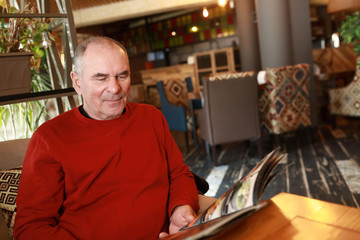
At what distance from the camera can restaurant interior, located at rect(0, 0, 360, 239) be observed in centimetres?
196

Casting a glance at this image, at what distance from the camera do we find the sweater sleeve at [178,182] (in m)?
1.25

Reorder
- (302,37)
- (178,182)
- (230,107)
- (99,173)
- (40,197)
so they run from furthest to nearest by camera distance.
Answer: (302,37) → (230,107) → (178,182) → (99,173) → (40,197)

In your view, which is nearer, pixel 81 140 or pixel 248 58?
pixel 81 140

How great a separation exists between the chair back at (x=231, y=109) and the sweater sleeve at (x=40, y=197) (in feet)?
8.89

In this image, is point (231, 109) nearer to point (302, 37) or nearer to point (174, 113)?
point (174, 113)

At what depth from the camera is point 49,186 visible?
1128 mm

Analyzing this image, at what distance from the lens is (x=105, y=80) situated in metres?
1.22

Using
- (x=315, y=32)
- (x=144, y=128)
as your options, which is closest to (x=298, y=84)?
(x=144, y=128)

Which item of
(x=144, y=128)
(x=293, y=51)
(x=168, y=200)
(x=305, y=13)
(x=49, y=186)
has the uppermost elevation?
(x=305, y=13)

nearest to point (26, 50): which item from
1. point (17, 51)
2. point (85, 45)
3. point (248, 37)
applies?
point (17, 51)

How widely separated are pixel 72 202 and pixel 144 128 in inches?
14.8

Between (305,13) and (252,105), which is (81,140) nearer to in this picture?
(252,105)

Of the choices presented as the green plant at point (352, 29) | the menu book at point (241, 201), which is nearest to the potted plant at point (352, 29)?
the green plant at point (352, 29)

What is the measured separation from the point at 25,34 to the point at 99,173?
1.02m
